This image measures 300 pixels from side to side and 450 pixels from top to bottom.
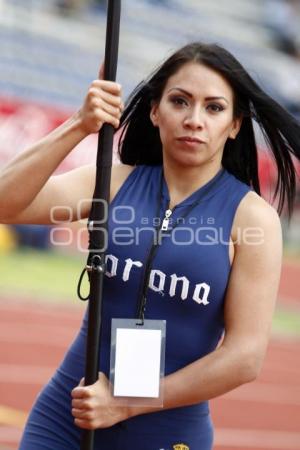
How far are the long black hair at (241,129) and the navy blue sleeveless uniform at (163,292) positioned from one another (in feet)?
0.44

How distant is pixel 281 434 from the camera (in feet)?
25.7

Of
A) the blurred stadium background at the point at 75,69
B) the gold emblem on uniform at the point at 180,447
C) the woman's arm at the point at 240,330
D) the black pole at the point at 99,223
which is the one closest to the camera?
the black pole at the point at 99,223

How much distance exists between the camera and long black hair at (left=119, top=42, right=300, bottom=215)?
10.1 feet

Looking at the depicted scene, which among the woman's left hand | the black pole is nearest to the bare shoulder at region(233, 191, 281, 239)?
the black pole

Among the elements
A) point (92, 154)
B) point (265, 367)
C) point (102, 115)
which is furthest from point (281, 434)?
point (92, 154)

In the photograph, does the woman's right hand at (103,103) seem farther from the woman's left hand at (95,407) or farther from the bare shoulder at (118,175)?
the woman's left hand at (95,407)

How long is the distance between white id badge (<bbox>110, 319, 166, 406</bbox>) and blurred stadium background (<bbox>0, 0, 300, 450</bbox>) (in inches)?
319

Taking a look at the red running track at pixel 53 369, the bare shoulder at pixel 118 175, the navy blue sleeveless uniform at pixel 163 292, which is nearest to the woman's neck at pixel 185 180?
the navy blue sleeveless uniform at pixel 163 292

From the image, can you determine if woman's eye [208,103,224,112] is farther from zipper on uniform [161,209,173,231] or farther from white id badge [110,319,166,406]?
white id badge [110,319,166,406]

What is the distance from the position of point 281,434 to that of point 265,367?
9.55ft

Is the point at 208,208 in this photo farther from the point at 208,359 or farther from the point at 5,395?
the point at 5,395

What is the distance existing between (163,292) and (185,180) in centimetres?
35

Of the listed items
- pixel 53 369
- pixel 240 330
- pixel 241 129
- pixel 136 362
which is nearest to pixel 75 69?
pixel 53 369

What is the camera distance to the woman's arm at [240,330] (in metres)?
2.85
